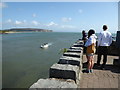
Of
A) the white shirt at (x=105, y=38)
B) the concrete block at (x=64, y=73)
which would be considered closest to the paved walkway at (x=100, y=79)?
the concrete block at (x=64, y=73)

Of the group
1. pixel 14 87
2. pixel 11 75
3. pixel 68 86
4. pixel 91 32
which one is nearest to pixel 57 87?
pixel 68 86

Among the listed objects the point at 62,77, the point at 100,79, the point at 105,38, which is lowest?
the point at 100,79

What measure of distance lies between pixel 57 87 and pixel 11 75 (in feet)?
40.1

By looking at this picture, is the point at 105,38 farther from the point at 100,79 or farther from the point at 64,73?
the point at 64,73

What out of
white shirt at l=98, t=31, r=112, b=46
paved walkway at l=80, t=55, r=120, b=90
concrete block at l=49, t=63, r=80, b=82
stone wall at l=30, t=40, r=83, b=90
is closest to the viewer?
stone wall at l=30, t=40, r=83, b=90

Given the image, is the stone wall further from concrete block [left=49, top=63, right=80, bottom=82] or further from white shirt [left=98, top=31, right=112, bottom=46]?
white shirt [left=98, top=31, right=112, bottom=46]

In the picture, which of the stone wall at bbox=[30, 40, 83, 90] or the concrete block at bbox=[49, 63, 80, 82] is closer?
the stone wall at bbox=[30, 40, 83, 90]

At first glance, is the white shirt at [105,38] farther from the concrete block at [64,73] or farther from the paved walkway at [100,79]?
the concrete block at [64,73]

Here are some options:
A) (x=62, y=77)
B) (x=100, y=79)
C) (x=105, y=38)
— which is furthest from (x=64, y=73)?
(x=105, y=38)

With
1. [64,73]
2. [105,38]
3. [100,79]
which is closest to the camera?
[64,73]

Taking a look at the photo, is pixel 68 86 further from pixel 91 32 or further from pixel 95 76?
pixel 91 32

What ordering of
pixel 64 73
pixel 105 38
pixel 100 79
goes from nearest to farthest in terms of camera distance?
pixel 64 73, pixel 100 79, pixel 105 38

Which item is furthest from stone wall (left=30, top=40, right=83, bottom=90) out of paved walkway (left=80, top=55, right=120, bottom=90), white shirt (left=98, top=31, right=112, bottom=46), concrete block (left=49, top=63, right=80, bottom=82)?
white shirt (left=98, top=31, right=112, bottom=46)

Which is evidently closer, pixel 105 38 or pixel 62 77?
pixel 62 77
